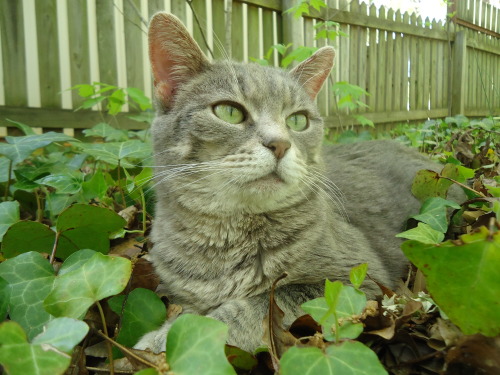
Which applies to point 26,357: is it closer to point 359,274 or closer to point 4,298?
point 4,298

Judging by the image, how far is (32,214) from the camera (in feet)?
7.89

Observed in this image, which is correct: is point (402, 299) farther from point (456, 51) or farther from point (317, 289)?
point (456, 51)

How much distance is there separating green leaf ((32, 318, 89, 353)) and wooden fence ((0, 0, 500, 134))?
191 centimetres

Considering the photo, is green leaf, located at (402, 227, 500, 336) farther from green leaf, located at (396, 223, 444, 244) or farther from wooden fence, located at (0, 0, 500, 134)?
wooden fence, located at (0, 0, 500, 134)

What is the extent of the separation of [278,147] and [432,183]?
803 millimetres

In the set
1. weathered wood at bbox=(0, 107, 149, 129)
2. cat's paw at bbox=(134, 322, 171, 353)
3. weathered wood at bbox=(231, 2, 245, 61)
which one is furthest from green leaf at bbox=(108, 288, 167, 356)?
weathered wood at bbox=(231, 2, 245, 61)

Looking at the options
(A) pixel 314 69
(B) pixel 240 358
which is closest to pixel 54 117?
(A) pixel 314 69

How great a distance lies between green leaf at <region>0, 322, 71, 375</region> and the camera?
792 millimetres

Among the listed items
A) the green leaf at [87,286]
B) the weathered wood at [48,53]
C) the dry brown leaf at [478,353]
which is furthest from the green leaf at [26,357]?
the weathered wood at [48,53]

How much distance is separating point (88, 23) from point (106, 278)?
14.4 feet

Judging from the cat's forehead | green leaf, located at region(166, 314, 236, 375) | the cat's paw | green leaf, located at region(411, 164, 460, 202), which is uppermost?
the cat's forehead

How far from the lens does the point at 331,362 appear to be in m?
0.84

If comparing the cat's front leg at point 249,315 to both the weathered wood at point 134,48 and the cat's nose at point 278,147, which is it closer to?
the cat's nose at point 278,147

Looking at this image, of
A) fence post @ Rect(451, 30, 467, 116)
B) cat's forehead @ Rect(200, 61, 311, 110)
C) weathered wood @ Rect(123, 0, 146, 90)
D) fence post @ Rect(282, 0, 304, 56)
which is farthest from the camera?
fence post @ Rect(451, 30, 467, 116)
